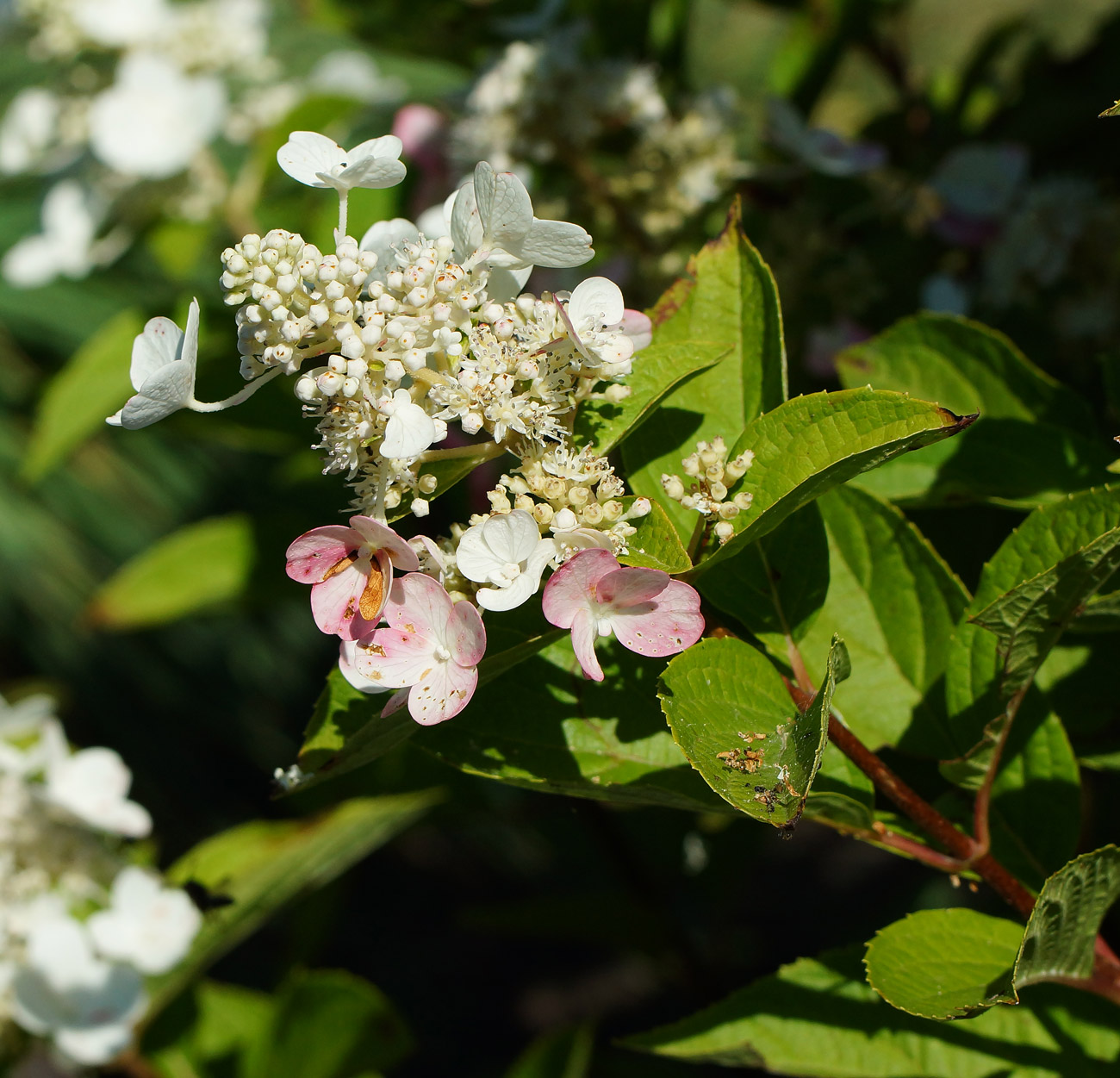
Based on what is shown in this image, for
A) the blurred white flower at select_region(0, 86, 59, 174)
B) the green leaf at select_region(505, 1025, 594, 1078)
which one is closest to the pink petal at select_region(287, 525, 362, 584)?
the green leaf at select_region(505, 1025, 594, 1078)

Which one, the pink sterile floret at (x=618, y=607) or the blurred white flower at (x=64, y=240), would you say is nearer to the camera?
the pink sterile floret at (x=618, y=607)

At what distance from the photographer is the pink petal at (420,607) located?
440 millimetres

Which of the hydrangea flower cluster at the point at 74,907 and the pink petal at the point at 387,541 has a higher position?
the pink petal at the point at 387,541

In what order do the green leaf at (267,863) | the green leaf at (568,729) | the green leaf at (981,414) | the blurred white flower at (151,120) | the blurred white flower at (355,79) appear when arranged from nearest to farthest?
the green leaf at (568,729) < the green leaf at (981,414) < the green leaf at (267,863) < the blurred white flower at (151,120) < the blurred white flower at (355,79)

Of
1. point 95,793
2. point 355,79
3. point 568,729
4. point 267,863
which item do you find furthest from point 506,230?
point 355,79

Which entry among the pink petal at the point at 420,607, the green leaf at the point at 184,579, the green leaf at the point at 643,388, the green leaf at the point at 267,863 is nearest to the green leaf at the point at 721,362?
the green leaf at the point at 643,388

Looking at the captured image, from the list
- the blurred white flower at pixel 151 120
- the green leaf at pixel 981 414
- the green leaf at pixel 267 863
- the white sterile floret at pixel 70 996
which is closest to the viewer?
the green leaf at pixel 981 414

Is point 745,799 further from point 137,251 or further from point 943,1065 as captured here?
point 137,251

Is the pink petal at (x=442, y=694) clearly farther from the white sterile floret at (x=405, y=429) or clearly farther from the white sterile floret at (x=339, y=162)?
the white sterile floret at (x=339, y=162)

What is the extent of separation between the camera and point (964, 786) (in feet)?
1.79

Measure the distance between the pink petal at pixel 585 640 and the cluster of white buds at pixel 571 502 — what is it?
0.03m

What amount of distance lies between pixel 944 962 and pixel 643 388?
1.05 ft

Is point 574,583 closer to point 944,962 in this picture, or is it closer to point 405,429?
point 405,429

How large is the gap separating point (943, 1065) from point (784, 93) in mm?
984
